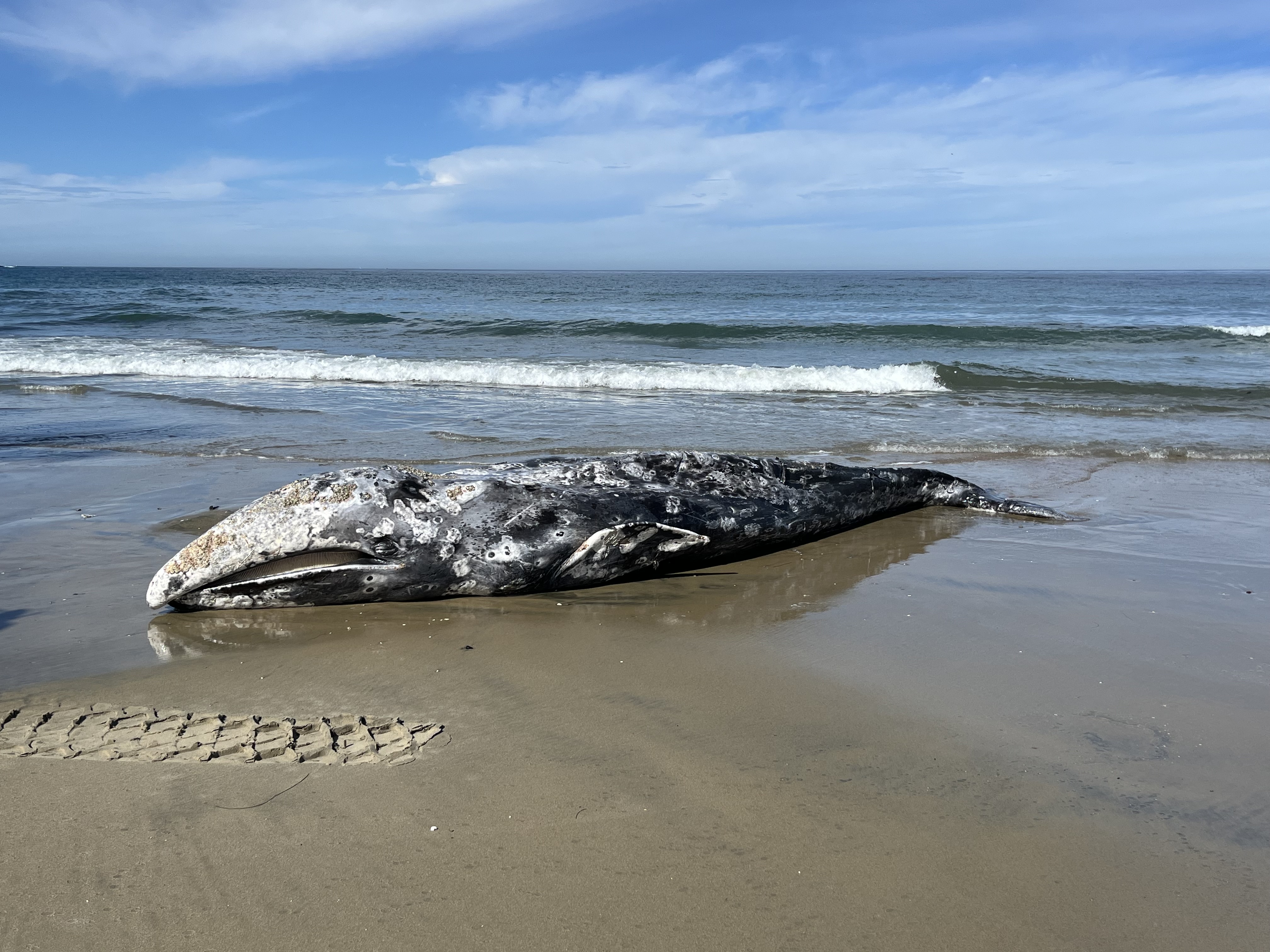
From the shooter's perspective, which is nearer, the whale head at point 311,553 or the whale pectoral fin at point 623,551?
the whale head at point 311,553

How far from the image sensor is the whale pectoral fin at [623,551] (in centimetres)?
534

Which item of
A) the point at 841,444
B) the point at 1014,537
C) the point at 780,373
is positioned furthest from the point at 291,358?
the point at 1014,537

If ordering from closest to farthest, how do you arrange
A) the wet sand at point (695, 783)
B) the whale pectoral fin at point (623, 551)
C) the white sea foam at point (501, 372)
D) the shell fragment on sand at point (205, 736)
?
the wet sand at point (695, 783) → the shell fragment on sand at point (205, 736) → the whale pectoral fin at point (623, 551) → the white sea foam at point (501, 372)

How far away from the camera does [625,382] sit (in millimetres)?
16578

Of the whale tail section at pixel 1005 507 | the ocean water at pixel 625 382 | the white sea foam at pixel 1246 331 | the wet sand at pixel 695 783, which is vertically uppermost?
the white sea foam at pixel 1246 331

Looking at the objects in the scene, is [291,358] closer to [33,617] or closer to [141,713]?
[33,617]

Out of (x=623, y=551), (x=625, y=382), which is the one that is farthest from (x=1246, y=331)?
(x=623, y=551)

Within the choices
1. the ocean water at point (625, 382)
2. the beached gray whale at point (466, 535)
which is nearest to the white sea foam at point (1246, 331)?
the ocean water at point (625, 382)

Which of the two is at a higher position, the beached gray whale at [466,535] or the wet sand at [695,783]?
the beached gray whale at [466,535]

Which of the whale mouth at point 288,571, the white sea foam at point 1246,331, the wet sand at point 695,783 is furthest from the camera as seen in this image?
the white sea foam at point 1246,331

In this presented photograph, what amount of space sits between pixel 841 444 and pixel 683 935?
844cm

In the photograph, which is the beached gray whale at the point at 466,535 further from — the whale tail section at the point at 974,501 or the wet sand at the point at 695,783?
the whale tail section at the point at 974,501

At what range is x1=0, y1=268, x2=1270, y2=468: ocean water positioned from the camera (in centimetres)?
1043

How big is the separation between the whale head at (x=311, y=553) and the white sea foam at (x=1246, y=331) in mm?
28692
